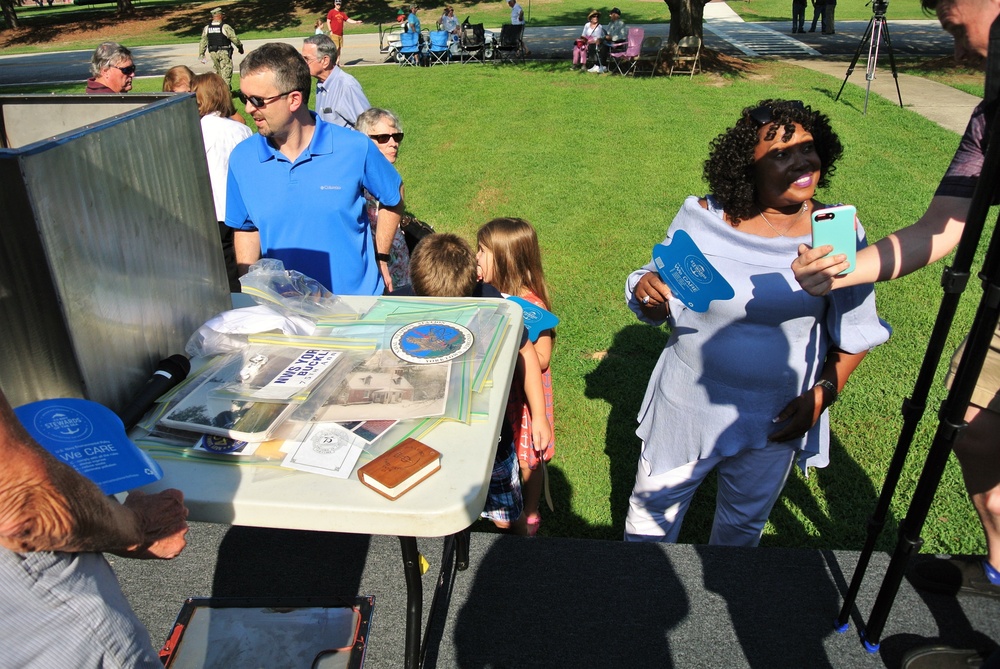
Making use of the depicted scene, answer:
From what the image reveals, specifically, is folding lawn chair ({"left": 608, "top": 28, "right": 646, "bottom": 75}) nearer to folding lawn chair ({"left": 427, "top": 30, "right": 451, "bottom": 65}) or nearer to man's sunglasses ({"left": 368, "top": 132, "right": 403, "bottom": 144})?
folding lawn chair ({"left": 427, "top": 30, "right": 451, "bottom": 65})

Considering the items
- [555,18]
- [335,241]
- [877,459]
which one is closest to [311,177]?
[335,241]

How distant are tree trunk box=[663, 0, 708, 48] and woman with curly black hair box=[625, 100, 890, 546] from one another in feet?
45.0

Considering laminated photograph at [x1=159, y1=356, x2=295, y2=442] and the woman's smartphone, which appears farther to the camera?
the woman's smartphone

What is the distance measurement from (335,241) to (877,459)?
2.83 m

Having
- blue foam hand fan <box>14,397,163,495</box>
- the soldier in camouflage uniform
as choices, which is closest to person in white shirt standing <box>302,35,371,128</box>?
blue foam hand fan <box>14,397,163,495</box>

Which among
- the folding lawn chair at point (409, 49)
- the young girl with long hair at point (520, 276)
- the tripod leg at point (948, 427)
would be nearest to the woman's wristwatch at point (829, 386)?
the tripod leg at point (948, 427)

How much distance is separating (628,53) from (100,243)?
15.2 meters

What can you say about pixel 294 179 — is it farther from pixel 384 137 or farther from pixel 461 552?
pixel 461 552

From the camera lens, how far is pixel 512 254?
274 centimetres

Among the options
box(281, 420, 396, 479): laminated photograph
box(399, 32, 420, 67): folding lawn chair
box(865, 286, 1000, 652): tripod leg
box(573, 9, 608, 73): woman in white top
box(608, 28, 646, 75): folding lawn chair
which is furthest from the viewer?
box(399, 32, 420, 67): folding lawn chair

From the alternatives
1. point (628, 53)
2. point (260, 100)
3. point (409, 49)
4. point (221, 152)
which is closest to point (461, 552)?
point (260, 100)

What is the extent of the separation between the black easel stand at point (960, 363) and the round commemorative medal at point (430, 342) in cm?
100

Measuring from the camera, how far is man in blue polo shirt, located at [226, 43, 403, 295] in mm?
2680

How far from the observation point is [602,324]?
191 inches
